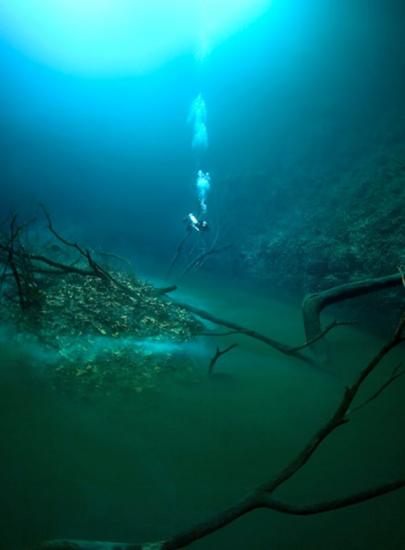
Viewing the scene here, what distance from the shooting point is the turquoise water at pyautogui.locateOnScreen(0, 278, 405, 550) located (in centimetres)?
236

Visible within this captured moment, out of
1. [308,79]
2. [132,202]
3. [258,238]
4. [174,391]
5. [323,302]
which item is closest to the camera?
[174,391]

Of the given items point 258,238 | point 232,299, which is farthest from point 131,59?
point 232,299

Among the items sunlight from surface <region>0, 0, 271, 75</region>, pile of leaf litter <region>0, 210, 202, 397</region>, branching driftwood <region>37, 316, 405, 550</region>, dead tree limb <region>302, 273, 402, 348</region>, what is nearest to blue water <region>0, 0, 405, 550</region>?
pile of leaf litter <region>0, 210, 202, 397</region>

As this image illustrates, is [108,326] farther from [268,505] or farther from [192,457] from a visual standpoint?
[268,505]

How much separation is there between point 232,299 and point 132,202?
16208 mm

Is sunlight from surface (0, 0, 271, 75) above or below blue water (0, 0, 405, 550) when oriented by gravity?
above

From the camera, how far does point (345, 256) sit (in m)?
8.38

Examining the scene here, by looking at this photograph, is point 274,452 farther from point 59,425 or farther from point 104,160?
point 104,160

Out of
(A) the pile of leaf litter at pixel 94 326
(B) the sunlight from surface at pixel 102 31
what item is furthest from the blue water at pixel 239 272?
(B) the sunlight from surface at pixel 102 31

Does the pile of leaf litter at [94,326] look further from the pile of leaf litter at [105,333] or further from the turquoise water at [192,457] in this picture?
the turquoise water at [192,457]

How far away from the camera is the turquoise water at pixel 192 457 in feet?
7.73

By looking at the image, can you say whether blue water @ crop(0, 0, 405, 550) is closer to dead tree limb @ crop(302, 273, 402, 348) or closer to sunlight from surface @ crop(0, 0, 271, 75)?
dead tree limb @ crop(302, 273, 402, 348)

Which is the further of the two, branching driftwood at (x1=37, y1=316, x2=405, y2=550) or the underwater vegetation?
the underwater vegetation

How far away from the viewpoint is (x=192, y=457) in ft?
9.94
